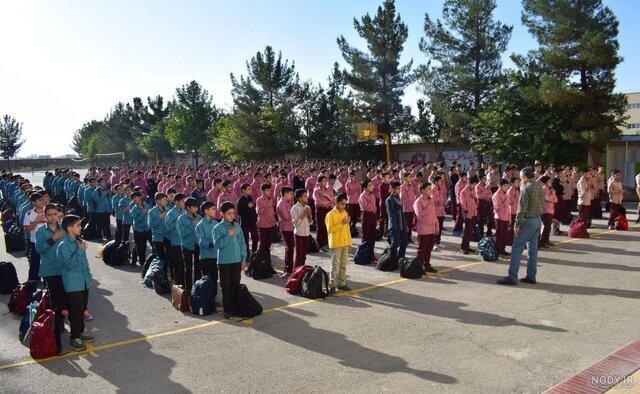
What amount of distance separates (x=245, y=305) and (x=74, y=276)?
2.50m

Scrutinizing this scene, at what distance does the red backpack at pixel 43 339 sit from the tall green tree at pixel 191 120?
46.5 metres

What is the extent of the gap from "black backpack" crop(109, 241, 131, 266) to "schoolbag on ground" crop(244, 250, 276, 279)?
362 centimetres

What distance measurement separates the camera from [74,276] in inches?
272

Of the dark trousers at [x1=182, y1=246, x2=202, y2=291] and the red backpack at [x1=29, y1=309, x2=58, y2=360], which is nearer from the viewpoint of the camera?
the red backpack at [x1=29, y1=309, x2=58, y2=360]

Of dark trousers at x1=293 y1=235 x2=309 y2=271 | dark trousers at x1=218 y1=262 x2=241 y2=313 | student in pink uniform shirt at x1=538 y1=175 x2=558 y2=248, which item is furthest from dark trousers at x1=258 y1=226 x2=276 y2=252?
student in pink uniform shirt at x1=538 y1=175 x2=558 y2=248

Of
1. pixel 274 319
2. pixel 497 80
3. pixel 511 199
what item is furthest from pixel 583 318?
pixel 497 80

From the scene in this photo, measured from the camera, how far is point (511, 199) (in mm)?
12438

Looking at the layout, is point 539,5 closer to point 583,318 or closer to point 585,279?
point 585,279

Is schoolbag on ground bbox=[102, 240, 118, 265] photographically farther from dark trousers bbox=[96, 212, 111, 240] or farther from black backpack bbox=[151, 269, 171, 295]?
black backpack bbox=[151, 269, 171, 295]

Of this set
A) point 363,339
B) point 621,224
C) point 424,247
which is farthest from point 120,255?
point 621,224

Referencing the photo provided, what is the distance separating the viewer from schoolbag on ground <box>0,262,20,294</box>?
9.69 metres

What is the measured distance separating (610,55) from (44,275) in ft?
76.1

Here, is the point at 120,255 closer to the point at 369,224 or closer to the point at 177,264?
the point at 177,264

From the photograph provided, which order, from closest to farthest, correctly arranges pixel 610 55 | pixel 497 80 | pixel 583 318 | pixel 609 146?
pixel 583 318 → pixel 610 55 → pixel 609 146 → pixel 497 80
